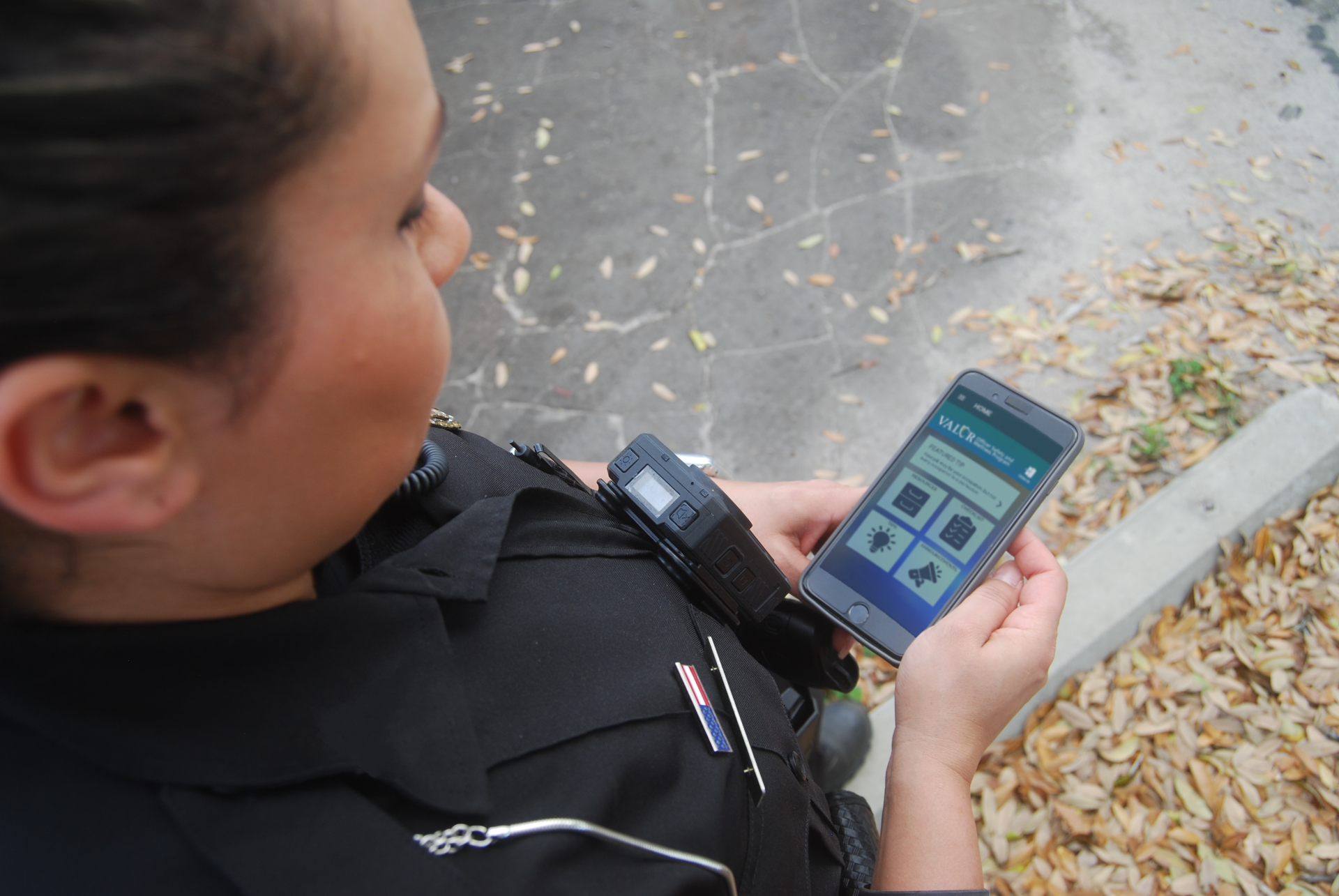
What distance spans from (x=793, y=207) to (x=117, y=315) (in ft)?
12.7

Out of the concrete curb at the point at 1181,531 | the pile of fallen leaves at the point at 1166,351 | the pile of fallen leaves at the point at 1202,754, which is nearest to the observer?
the pile of fallen leaves at the point at 1202,754

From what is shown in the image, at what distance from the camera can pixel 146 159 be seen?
561 millimetres

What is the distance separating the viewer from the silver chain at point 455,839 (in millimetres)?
820

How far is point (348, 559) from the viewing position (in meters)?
1.09

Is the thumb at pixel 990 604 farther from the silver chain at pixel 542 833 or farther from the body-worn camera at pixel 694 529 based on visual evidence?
the silver chain at pixel 542 833

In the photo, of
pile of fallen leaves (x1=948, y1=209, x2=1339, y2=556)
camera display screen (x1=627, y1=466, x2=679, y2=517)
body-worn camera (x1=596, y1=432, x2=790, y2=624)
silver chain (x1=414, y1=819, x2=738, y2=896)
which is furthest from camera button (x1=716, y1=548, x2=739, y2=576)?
pile of fallen leaves (x1=948, y1=209, x2=1339, y2=556)

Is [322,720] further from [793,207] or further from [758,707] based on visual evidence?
[793,207]

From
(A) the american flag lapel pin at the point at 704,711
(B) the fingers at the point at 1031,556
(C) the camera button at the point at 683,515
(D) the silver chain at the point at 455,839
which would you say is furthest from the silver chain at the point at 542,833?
(B) the fingers at the point at 1031,556

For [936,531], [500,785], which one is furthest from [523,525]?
[936,531]

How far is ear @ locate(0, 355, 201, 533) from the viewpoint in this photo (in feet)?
1.90

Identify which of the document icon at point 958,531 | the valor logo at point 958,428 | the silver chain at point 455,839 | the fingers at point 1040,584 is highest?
the silver chain at point 455,839

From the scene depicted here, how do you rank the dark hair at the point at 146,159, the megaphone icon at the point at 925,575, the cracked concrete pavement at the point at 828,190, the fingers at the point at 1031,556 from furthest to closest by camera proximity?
the cracked concrete pavement at the point at 828,190, the megaphone icon at the point at 925,575, the fingers at the point at 1031,556, the dark hair at the point at 146,159

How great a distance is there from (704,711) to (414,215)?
70cm

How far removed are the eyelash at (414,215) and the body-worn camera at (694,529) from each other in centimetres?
59
